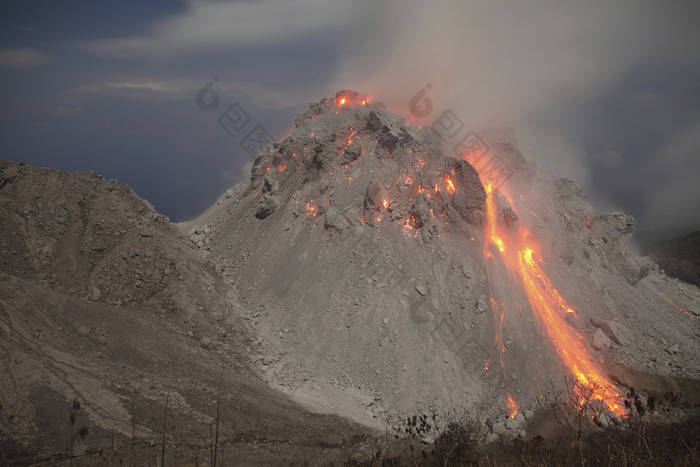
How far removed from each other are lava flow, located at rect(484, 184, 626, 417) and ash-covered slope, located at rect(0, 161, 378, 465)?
48.3 feet

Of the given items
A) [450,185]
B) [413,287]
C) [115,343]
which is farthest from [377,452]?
[450,185]

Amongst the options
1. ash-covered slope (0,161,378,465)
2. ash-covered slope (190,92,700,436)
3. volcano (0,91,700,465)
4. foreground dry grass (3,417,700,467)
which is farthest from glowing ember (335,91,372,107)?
foreground dry grass (3,417,700,467)

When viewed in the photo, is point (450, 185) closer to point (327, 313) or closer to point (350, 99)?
point (327, 313)

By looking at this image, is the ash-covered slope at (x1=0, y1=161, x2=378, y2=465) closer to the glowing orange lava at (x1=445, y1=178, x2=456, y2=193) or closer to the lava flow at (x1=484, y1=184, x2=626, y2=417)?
the lava flow at (x1=484, y1=184, x2=626, y2=417)

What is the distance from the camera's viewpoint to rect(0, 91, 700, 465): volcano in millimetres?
18203

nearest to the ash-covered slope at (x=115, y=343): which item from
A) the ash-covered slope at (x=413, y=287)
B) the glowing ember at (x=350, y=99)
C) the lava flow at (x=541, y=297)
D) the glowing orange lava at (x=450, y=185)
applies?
the ash-covered slope at (x=413, y=287)

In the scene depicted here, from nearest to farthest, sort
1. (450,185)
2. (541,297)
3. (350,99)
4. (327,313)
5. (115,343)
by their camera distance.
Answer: (115,343), (327,313), (541,297), (450,185), (350,99)

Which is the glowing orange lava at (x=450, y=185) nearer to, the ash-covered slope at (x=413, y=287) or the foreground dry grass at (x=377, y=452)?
the ash-covered slope at (x=413, y=287)

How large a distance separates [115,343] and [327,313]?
471 inches

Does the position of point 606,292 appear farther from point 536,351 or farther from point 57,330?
point 57,330

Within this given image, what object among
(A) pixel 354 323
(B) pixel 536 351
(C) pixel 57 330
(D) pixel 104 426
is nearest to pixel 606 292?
(B) pixel 536 351

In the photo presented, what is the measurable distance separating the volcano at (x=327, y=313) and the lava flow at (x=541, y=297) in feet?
0.49

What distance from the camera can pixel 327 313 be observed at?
26328 millimetres

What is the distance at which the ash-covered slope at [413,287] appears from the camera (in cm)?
2375
